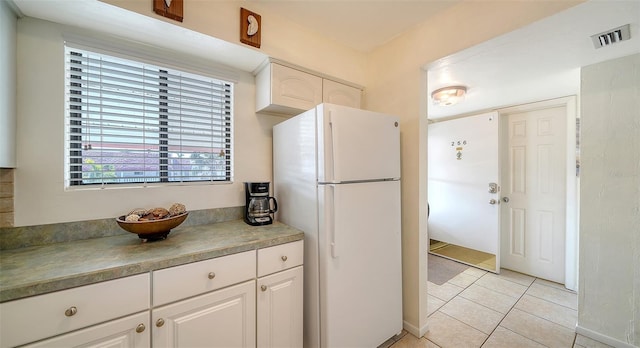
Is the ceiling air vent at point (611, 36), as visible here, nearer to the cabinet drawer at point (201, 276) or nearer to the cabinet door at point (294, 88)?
the cabinet door at point (294, 88)

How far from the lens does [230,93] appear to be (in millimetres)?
1847

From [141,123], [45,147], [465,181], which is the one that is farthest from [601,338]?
[45,147]

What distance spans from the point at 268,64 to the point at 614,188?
8.98ft

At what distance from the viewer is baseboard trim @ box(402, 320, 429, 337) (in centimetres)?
179

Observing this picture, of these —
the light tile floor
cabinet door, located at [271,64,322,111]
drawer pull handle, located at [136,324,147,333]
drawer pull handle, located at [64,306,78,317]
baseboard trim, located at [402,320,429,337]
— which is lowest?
the light tile floor

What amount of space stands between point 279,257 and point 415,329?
134cm

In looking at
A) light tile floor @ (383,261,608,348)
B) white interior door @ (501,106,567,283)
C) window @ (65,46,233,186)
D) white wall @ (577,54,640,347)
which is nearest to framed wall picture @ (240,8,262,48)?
window @ (65,46,233,186)

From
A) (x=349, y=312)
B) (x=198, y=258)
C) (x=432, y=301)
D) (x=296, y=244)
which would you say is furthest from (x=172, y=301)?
(x=432, y=301)

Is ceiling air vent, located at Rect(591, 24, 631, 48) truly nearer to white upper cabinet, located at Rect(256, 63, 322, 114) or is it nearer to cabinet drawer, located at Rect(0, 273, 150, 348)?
white upper cabinet, located at Rect(256, 63, 322, 114)

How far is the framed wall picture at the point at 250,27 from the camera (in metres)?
1.50

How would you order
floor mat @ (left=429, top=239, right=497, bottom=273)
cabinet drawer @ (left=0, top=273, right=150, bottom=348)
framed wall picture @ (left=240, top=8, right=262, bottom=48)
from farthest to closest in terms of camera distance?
floor mat @ (left=429, top=239, right=497, bottom=273)
framed wall picture @ (left=240, top=8, right=262, bottom=48)
cabinet drawer @ (left=0, top=273, right=150, bottom=348)

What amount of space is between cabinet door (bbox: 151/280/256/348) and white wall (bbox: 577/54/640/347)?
2.57 metres

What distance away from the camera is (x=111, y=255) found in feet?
3.53

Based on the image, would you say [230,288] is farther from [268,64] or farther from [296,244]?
[268,64]
